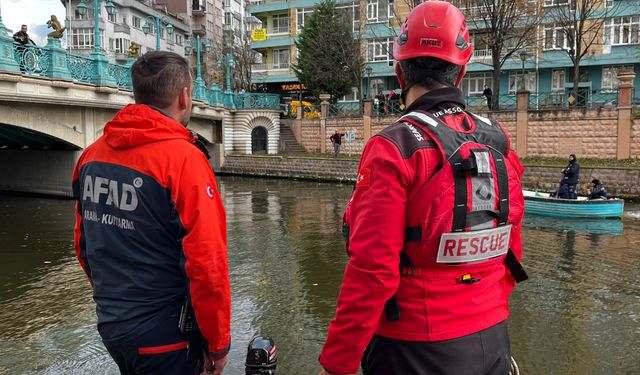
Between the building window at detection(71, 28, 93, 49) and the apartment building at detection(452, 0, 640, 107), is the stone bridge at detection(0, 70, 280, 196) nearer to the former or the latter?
the apartment building at detection(452, 0, 640, 107)

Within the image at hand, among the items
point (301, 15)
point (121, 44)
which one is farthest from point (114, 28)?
point (301, 15)

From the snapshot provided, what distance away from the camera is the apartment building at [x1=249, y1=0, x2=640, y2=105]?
1481 inches

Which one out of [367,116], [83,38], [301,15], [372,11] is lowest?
[367,116]

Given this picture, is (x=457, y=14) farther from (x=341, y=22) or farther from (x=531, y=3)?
(x=341, y=22)

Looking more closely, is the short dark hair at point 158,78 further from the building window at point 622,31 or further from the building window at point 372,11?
the building window at point 372,11

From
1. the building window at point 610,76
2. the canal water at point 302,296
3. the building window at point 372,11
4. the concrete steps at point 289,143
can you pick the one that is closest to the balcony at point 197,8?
the building window at point 372,11

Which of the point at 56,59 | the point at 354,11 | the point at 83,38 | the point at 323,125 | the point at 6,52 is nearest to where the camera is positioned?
the point at 6,52

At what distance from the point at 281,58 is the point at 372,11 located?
1007cm

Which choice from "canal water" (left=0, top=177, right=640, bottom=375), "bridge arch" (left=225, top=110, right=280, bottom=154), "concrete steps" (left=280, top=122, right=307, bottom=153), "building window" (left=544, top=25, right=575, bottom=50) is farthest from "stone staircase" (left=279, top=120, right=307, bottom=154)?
"canal water" (left=0, top=177, right=640, bottom=375)

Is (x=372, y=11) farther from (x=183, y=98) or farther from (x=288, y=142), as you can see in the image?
(x=183, y=98)

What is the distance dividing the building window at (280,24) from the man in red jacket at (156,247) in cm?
4970

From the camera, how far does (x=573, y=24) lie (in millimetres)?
33688

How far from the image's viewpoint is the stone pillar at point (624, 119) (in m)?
24.8

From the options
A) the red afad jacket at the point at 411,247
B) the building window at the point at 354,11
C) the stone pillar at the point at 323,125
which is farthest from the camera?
the building window at the point at 354,11
